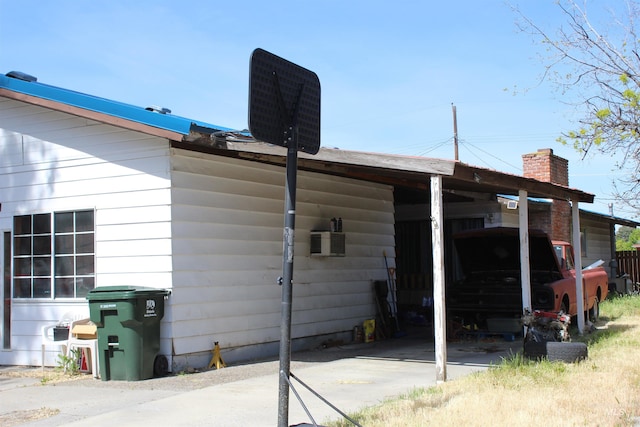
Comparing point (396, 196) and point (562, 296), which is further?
point (396, 196)

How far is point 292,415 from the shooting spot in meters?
6.90

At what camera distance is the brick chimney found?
17.5 meters

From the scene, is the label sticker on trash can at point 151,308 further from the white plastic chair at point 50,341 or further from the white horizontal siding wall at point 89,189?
the white plastic chair at point 50,341

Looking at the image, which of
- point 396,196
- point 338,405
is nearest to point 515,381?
point 338,405

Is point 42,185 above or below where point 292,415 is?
above

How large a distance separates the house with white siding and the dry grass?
2488 millimetres

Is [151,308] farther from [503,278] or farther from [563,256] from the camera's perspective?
[563,256]

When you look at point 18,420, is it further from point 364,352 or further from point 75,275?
point 364,352

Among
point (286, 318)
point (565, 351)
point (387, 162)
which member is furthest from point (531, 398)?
point (387, 162)

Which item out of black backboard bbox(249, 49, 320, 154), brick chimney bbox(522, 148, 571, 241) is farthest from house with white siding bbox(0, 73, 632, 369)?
brick chimney bbox(522, 148, 571, 241)

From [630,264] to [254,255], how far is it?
18.7 m

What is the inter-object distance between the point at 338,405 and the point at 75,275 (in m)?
5.02

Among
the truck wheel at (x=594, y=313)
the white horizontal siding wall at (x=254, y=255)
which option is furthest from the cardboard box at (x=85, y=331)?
the truck wheel at (x=594, y=313)

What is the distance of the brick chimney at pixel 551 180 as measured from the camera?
57.5 feet
